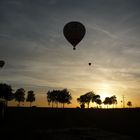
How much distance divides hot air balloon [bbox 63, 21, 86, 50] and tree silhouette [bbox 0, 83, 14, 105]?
88.0 m

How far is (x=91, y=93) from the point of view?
15825 centimetres

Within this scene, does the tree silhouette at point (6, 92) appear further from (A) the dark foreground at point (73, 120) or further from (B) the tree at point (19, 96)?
(A) the dark foreground at point (73, 120)

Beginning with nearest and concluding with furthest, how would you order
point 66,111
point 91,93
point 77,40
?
1. point 77,40
2. point 66,111
3. point 91,93

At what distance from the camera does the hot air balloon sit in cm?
3838

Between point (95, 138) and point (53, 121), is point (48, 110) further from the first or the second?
point (95, 138)

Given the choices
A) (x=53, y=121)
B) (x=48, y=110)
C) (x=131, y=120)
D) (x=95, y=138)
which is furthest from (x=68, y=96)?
(x=95, y=138)

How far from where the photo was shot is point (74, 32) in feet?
126

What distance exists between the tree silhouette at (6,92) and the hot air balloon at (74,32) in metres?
88.0

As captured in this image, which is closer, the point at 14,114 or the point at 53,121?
the point at 53,121

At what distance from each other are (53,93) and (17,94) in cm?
1968

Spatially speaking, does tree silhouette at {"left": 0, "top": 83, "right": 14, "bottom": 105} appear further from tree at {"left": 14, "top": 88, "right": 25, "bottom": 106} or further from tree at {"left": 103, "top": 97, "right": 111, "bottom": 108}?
tree at {"left": 103, "top": 97, "right": 111, "bottom": 108}

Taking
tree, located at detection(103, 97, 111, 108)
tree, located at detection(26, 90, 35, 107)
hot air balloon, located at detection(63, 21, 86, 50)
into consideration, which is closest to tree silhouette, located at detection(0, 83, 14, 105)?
tree, located at detection(26, 90, 35, 107)

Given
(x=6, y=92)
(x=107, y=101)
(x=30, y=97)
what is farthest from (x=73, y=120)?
(x=107, y=101)

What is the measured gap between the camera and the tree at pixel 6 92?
121 meters
